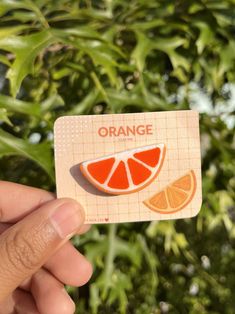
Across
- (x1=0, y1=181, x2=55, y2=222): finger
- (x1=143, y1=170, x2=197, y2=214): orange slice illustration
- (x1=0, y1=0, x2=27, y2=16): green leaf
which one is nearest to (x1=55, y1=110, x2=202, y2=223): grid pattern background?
(x1=143, y1=170, x2=197, y2=214): orange slice illustration

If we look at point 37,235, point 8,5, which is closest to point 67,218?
point 37,235

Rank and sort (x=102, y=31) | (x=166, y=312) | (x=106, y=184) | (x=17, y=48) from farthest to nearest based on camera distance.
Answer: (x=166, y=312) → (x=102, y=31) → (x=17, y=48) → (x=106, y=184)

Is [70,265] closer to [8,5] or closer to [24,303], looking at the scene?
[24,303]

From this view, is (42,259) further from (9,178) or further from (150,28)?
(150,28)

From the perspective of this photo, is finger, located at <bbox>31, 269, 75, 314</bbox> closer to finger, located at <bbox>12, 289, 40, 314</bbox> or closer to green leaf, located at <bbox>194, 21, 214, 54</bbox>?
finger, located at <bbox>12, 289, 40, 314</bbox>

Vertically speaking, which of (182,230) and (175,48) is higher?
(175,48)

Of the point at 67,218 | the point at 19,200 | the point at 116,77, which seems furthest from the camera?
A: the point at 116,77

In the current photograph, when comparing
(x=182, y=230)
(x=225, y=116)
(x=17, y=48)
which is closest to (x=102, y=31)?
(x=17, y=48)
